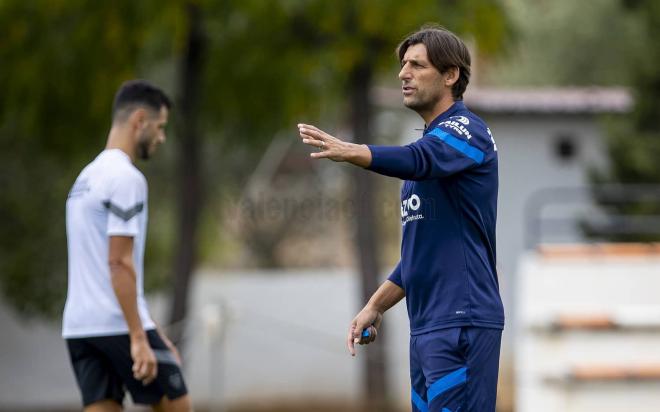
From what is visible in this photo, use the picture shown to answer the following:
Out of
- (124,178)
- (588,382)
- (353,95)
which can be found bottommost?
(588,382)

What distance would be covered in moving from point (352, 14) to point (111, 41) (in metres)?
2.83

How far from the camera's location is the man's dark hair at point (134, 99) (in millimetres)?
6094

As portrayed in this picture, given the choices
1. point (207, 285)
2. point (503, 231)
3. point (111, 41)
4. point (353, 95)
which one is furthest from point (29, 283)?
point (503, 231)

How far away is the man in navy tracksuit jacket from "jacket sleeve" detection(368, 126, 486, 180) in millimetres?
12

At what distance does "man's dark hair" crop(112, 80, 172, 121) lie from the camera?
609 cm

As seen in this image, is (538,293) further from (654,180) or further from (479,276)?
(654,180)

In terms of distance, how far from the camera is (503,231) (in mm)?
19781

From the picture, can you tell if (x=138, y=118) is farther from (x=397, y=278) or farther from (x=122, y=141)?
(x=397, y=278)

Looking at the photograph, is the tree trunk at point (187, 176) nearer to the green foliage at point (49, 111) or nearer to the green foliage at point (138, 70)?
the green foliage at point (138, 70)

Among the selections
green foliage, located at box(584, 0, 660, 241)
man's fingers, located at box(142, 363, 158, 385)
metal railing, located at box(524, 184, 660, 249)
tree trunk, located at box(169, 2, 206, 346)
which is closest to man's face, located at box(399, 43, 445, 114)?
man's fingers, located at box(142, 363, 158, 385)

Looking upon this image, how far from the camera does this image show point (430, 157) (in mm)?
4375

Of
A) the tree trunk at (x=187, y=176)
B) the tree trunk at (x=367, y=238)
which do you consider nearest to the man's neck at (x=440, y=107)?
the tree trunk at (x=187, y=176)

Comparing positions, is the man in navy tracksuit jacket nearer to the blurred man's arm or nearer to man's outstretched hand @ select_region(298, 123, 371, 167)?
man's outstretched hand @ select_region(298, 123, 371, 167)

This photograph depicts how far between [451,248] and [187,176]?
11045 millimetres
